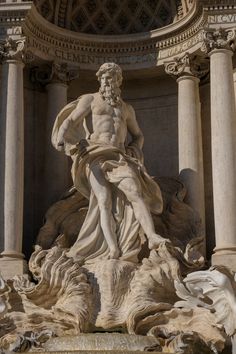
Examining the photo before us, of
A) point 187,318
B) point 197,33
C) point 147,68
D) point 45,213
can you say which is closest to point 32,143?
point 45,213

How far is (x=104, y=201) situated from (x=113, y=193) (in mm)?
417

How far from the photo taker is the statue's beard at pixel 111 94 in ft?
59.2

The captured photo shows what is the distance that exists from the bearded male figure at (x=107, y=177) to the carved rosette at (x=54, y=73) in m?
1.63

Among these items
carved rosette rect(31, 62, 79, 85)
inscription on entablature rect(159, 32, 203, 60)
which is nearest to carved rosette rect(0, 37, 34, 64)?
carved rosette rect(31, 62, 79, 85)

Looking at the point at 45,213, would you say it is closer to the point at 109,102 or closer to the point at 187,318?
the point at 109,102

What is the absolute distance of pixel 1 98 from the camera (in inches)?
720

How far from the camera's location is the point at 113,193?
1758 centimetres

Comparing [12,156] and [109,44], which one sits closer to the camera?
[12,156]

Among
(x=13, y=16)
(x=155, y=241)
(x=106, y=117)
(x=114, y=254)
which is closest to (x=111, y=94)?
(x=106, y=117)

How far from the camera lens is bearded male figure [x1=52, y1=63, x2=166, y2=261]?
17.1 m

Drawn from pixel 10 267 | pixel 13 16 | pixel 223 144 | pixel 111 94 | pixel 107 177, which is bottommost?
pixel 10 267

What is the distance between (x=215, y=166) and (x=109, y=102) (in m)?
2.62

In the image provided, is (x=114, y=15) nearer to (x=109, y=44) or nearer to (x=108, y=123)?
(x=109, y=44)

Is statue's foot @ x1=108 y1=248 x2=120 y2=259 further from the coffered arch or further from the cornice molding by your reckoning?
the coffered arch
